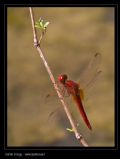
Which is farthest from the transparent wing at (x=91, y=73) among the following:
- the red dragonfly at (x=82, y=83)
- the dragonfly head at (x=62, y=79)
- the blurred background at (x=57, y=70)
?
the blurred background at (x=57, y=70)

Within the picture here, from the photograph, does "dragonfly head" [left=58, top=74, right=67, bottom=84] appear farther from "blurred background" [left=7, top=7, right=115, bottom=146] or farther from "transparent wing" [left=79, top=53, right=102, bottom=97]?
"blurred background" [left=7, top=7, right=115, bottom=146]

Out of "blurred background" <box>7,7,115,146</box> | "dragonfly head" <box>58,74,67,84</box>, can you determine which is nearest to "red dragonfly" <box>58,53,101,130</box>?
"dragonfly head" <box>58,74,67,84</box>

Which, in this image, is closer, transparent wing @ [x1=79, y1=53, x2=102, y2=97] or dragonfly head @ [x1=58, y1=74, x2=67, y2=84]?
dragonfly head @ [x1=58, y1=74, x2=67, y2=84]

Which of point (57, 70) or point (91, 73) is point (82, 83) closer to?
point (91, 73)

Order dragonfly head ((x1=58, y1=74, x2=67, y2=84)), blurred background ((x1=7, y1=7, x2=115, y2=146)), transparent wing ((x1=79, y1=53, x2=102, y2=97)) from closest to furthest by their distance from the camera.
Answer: dragonfly head ((x1=58, y1=74, x2=67, y2=84)), transparent wing ((x1=79, y1=53, x2=102, y2=97)), blurred background ((x1=7, y1=7, x2=115, y2=146))
